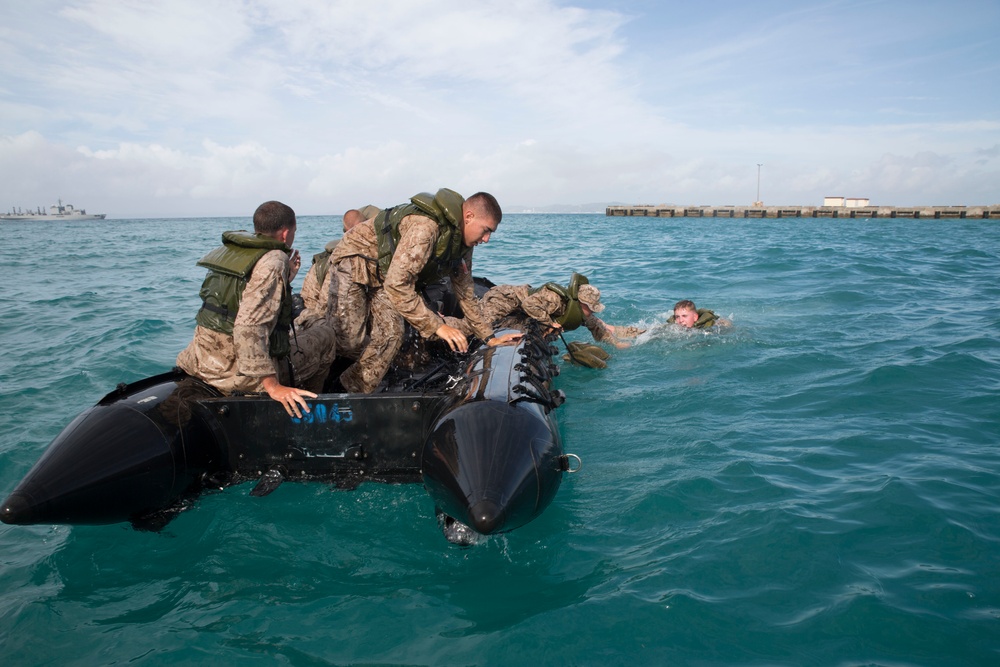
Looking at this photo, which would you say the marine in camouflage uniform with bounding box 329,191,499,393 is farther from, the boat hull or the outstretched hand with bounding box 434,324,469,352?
the boat hull

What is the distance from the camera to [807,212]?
62844 millimetres

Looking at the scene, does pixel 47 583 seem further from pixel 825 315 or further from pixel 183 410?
pixel 825 315

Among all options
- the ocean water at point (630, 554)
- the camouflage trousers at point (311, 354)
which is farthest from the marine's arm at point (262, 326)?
the ocean water at point (630, 554)

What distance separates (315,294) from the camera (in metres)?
6.71

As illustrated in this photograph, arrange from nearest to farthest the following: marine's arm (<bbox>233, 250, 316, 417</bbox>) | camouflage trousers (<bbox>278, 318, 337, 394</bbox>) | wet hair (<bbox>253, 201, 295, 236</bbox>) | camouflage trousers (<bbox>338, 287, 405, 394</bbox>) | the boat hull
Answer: the boat hull < marine's arm (<bbox>233, 250, 316, 417</bbox>) < wet hair (<bbox>253, 201, 295, 236</bbox>) < camouflage trousers (<bbox>278, 318, 337, 394</bbox>) < camouflage trousers (<bbox>338, 287, 405, 394</bbox>)

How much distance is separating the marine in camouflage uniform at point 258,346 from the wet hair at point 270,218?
170 millimetres

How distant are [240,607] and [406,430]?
1439mm

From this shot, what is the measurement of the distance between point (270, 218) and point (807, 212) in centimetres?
6773

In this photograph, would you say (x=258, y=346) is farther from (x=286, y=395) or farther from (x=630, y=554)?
(x=630, y=554)

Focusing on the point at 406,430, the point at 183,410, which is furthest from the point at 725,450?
the point at 183,410

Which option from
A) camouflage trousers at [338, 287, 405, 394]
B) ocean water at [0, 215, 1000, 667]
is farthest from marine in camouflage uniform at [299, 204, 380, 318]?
ocean water at [0, 215, 1000, 667]

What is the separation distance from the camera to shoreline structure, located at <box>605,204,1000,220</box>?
5384 centimetres

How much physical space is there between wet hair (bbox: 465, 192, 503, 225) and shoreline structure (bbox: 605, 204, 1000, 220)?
2480 inches

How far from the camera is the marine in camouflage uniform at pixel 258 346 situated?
13.3ft
